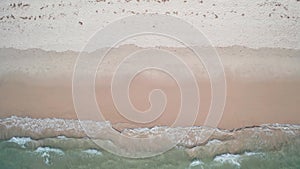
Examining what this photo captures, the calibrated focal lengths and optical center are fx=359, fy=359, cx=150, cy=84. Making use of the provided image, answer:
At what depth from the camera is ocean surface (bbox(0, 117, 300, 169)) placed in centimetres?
188

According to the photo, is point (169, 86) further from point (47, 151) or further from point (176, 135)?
point (47, 151)

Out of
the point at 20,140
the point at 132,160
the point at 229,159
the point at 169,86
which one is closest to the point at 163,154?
the point at 132,160

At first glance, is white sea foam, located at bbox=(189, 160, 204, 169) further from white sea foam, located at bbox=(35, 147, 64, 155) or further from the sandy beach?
white sea foam, located at bbox=(35, 147, 64, 155)

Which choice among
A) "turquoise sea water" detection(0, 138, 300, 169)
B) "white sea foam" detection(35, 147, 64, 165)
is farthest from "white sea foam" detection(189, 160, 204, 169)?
"white sea foam" detection(35, 147, 64, 165)

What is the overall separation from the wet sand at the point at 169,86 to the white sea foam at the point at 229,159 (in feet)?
0.82

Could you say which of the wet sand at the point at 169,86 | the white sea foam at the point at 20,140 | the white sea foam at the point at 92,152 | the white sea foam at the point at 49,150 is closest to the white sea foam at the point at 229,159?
the wet sand at the point at 169,86

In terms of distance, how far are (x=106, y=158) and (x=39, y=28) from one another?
1.14 m

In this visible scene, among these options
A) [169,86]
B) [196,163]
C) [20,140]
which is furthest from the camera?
[169,86]

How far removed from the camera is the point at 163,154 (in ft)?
6.41

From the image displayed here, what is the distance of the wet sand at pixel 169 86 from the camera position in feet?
7.30

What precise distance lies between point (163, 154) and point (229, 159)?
36cm

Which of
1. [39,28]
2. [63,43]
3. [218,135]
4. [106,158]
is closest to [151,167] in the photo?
[106,158]

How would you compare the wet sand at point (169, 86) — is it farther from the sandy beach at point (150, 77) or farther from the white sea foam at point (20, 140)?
the white sea foam at point (20, 140)

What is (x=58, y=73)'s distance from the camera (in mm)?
2424
